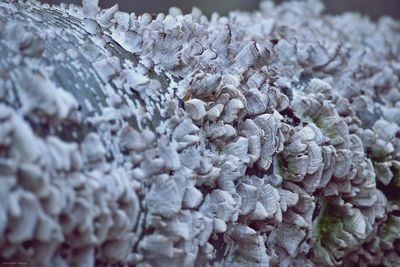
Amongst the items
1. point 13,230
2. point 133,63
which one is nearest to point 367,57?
point 133,63

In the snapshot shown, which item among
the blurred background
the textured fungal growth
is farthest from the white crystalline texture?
the blurred background

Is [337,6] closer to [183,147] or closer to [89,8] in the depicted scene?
[89,8]

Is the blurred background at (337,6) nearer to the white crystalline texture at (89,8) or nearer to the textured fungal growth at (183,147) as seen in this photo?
the textured fungal growth at (183,147)

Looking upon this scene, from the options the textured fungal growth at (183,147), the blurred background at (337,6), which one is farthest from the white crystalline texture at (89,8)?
the blurred background at (337,6)

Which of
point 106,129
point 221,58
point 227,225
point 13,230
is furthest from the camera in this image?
point 221,58

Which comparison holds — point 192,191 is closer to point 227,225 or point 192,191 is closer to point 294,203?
point 227,225

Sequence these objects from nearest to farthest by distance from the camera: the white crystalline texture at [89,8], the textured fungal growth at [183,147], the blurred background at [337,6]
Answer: the textured fungal growth at [183,147]
the white crystalline texture at [89,8]
the blurred background at [337,6]

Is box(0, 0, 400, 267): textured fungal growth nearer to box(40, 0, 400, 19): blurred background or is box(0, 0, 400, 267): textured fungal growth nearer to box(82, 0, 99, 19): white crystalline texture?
box(82, 0, 99, 19): white crystalline texture

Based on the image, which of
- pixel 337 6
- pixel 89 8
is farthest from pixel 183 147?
pixel 337 6
